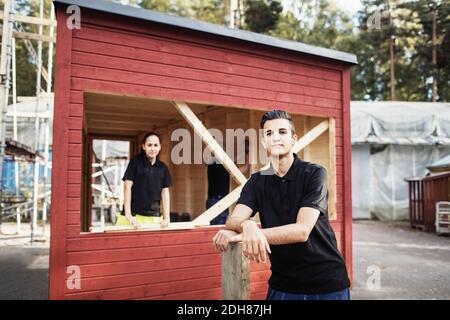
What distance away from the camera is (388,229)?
47.3 feet

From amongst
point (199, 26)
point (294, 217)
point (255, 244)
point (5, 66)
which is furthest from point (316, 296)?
point (5, 66)

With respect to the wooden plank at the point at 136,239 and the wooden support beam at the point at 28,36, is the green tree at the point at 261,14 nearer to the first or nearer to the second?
the wooden support beam at the point at 28,36

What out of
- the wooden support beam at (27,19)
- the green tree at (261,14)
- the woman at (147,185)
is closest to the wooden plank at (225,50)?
the woman at (147,185)

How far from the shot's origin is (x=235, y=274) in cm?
173

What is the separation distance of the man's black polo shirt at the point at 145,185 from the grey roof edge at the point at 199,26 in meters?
1.73

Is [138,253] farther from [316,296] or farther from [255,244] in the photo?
[255,244]

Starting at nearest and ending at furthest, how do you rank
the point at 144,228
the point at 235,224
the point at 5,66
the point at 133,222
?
the point at 235,224
the point at 133,222
the point at 144,228
the point at 5,66

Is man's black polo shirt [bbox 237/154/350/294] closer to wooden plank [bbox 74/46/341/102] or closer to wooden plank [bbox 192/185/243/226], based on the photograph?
wooden plank [bbox 192/185/243/226]

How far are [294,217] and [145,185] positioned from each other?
124 inches

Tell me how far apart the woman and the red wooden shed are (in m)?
0.22

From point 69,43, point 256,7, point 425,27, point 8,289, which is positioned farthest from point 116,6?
point 425,27

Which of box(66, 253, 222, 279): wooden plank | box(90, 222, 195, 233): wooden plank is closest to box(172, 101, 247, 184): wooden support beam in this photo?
box(90, 222, 195, 233): wooden plank

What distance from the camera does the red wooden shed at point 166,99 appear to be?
4383 mm
